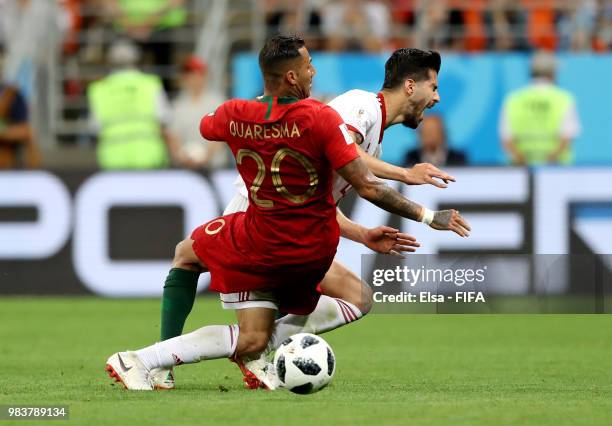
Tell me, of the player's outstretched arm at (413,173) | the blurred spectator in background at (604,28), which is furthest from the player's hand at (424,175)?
the blurred spectator in background at (604,28)

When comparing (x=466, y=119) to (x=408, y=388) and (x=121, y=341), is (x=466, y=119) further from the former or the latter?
(x=408, y=388)

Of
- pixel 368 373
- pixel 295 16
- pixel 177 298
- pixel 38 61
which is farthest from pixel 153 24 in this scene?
pixel 177 298

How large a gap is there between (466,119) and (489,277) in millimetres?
8446

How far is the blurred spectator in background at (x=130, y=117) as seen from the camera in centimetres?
1672

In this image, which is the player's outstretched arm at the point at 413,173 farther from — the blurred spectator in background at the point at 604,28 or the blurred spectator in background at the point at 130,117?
the blurred spectator in background at the point at 604,28

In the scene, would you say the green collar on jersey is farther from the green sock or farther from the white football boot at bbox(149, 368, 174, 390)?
the white football boot at bbox(149, 368, 174, 390)

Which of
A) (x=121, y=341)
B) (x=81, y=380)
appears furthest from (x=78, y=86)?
(x=81, y=380)

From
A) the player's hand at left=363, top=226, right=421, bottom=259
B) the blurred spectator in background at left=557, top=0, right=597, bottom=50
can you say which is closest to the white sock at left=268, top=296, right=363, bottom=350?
the player's hand at left=363, top=226, right=421, bottom=259

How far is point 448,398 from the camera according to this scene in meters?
7.51

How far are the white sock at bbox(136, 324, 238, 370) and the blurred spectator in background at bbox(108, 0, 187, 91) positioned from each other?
461 inches

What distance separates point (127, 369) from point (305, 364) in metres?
1.07

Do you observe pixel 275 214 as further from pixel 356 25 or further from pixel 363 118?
pixel 356 25

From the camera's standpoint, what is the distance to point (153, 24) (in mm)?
Answer: 19234

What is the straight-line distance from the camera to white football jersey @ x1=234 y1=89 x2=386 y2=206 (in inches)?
318
